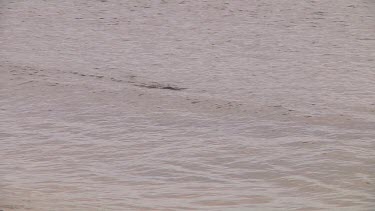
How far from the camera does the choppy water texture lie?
4621mm

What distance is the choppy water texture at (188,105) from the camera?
462cm

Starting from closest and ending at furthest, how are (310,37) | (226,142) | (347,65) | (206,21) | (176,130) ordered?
(226,142) → (176,130) → (347,65) → (310,37) → (206,21)

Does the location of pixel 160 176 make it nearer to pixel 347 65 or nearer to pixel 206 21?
pixel 347 65

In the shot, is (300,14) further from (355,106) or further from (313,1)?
(355,106)

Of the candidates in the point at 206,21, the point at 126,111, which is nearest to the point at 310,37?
the point at 206,21

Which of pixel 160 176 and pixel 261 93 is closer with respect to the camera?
pixel 160 176

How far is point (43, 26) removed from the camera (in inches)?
392

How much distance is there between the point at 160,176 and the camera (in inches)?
193

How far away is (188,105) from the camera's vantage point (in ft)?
22.0

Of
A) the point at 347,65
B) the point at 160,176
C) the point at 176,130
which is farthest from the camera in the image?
the point at 347,65

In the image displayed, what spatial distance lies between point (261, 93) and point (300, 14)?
3211 mm

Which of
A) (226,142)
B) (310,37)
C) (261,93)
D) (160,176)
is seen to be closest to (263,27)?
(310,37)

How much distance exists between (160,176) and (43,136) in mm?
1356

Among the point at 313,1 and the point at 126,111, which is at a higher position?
the point at 313,1
